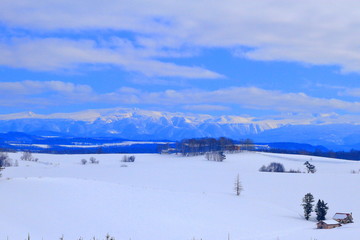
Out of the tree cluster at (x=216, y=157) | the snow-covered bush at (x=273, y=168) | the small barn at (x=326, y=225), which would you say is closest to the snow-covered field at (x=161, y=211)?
the small barn at (x=326, y=225)

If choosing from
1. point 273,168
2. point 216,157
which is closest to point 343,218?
point 273,168

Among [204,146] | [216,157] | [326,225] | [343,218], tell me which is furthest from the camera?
[204,146]

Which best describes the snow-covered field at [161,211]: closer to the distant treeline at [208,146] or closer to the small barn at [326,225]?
the small barn at [326,225]

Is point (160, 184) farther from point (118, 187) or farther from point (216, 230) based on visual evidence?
point (216, 230)

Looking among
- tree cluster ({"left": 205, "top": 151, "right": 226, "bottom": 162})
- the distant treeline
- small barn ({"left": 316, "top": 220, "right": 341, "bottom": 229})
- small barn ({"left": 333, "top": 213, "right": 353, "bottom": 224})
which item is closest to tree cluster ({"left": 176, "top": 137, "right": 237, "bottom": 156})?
the distant treeline

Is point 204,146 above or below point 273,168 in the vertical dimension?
above

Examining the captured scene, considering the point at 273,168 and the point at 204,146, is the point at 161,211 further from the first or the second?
the point at 204,146

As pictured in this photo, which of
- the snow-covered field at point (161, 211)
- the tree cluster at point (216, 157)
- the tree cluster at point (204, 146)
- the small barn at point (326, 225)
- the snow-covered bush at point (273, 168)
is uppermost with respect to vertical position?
the tree cluster at point (204, 146)

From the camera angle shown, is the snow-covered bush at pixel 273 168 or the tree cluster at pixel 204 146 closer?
the snow-covered bush at pixel 273 168

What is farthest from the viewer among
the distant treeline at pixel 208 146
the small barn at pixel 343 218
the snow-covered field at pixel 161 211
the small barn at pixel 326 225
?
the distant treeline at pixel 208 146

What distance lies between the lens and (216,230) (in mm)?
38781

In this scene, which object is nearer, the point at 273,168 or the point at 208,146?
the point at 273,168

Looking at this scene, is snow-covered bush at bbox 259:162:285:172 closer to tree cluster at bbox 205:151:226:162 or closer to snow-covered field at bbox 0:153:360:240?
tree cluster at bbox 205:151:226:162

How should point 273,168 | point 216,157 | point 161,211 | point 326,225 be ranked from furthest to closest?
1. point 216,157
2. point 273,168
3. point 161,211
4. point 326,225
